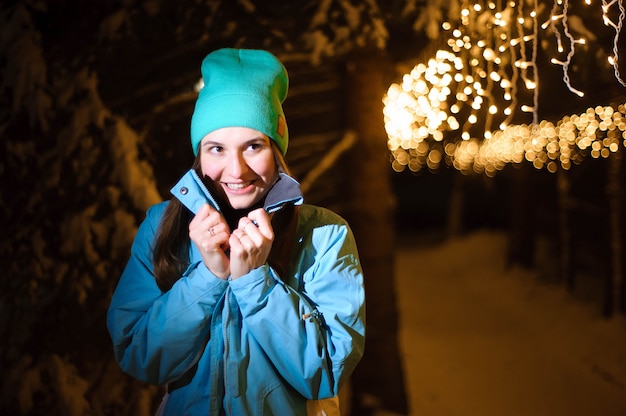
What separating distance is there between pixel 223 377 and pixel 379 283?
10.1ft

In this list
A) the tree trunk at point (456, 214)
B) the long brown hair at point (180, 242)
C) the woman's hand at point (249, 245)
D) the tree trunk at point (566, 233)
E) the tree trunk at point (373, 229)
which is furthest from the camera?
the tree trunk at point (456, 214)

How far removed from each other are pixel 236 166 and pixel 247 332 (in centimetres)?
64

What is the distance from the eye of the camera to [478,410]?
548cm

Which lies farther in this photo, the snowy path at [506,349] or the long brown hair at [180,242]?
the snowy path at [506,349]

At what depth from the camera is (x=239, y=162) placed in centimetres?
195

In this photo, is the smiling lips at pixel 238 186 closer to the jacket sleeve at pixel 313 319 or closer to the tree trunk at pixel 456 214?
the jacket sleeve at pixel 313 319

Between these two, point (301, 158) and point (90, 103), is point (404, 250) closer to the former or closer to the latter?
point (301, 158)

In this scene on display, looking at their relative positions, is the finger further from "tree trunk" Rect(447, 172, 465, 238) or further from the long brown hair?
"tree trunk" Rect(447, 172, 465, 238)

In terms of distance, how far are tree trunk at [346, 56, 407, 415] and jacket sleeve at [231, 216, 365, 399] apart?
2.83m

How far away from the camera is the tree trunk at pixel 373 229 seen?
477cm

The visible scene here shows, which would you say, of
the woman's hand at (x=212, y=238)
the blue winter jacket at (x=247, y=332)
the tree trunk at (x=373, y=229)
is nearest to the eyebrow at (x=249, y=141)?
the blue winter jacket at (x=247, y=332)

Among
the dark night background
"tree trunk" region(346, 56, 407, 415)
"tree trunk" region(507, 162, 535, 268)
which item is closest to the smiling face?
the dark night background

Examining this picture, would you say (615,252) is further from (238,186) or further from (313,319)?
(238,186)

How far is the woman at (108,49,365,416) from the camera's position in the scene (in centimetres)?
185
